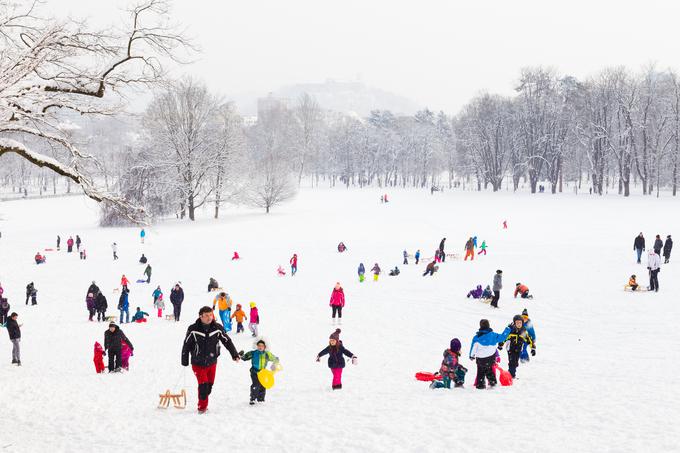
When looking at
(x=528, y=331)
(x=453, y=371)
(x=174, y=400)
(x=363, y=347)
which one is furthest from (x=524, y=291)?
(x=174, y=400)

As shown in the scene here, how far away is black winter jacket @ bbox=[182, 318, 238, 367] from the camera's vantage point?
799cm

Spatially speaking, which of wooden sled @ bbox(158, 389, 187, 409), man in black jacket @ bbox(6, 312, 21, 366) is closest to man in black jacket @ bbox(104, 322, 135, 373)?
man in black jacket @ bbox(6, 312, 21, 366)

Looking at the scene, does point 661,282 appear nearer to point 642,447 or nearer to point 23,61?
point 642,447

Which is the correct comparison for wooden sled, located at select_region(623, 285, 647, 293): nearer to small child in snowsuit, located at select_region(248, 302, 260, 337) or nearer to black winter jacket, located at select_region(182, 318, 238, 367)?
small child in snowsuit, located at select_region(248, 302, 260, 337)

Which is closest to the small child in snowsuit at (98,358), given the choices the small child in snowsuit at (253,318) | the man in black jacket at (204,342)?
the small child in snowsuit at (253,318)

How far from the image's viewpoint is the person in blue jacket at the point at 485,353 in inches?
388

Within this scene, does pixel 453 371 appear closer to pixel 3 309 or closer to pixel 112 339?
pixel 112 339

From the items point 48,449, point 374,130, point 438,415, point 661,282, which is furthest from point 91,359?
point 374,130

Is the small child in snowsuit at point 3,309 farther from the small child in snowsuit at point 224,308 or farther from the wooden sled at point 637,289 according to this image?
the wooden sled at point 637,289

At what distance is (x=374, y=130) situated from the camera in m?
111

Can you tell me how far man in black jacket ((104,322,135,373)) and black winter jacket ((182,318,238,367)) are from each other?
5.16 meters

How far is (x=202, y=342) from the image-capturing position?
801 centimetres

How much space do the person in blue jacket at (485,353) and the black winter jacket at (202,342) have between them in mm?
4522

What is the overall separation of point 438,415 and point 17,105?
25.8ft
